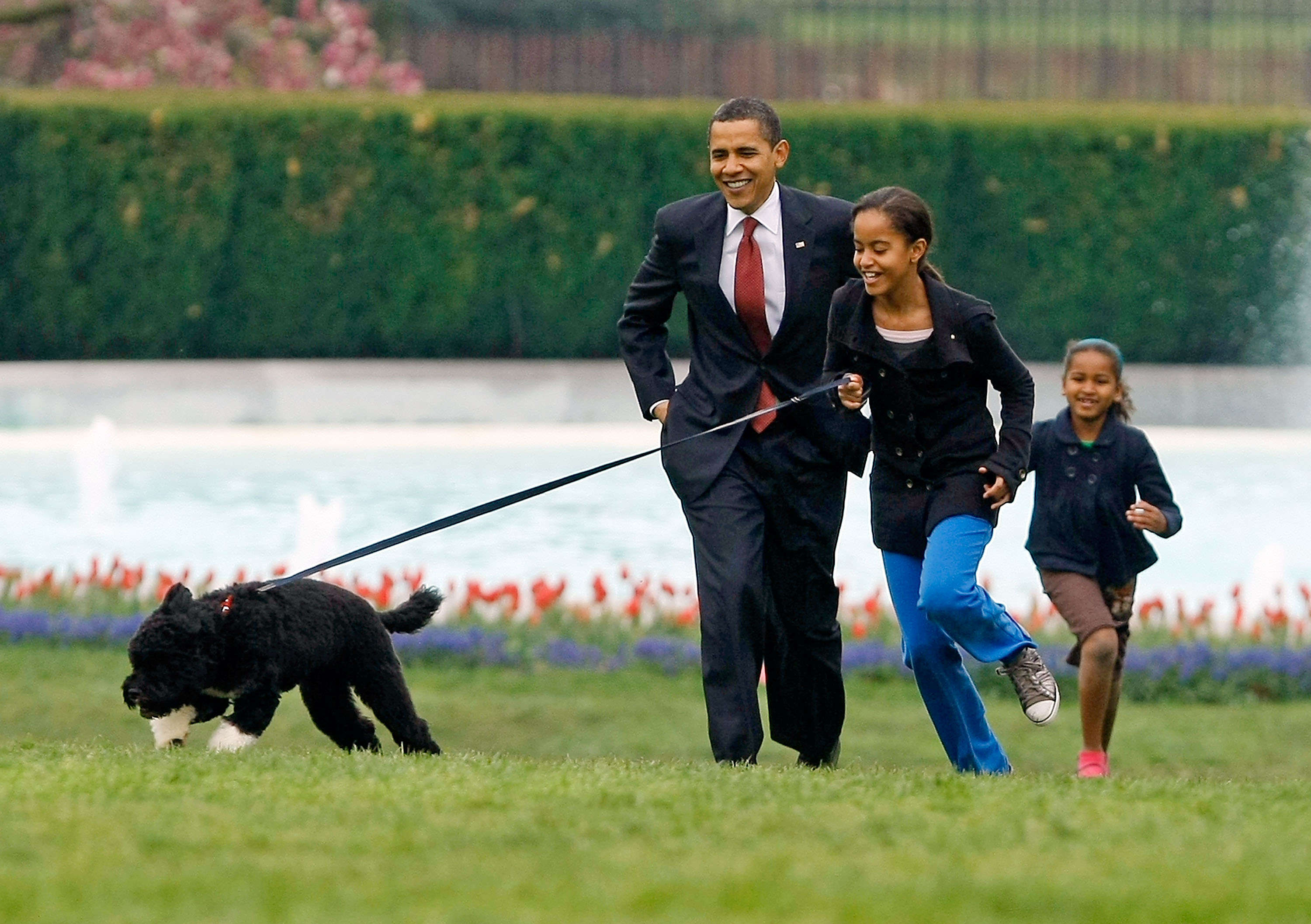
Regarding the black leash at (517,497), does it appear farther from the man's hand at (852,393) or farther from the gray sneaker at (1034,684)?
the gray sneaker at (1034,684)

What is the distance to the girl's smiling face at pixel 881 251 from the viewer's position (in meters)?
5.44

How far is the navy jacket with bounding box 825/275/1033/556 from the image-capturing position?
18.0 feet

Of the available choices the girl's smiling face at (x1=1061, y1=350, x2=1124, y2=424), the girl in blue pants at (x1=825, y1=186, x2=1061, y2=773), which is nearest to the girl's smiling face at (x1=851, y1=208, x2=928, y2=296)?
the girl in blue pants at (x1=825, y1=186, x2=1061, y2=773)

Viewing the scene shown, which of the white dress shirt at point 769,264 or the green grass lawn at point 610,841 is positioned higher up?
the white dress shirt at point 769,264

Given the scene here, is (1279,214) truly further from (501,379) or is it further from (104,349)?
(104,349)

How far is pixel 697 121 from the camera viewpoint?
1906 centimetres

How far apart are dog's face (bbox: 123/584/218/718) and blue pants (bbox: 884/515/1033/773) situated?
1.82 metres

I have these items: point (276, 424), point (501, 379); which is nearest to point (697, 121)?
point (501, 379)

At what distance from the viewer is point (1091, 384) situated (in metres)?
6.24

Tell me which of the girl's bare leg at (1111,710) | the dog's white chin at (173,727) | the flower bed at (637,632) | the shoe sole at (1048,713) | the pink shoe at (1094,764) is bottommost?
the flower bed at (637,632)

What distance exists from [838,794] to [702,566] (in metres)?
1.16

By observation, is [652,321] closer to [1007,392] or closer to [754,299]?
[754,299]

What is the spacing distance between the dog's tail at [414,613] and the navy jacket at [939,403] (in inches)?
53.3

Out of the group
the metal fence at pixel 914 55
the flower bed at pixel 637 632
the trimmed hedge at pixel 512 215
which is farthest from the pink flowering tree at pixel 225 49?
the flower bed at pixel 637 632
